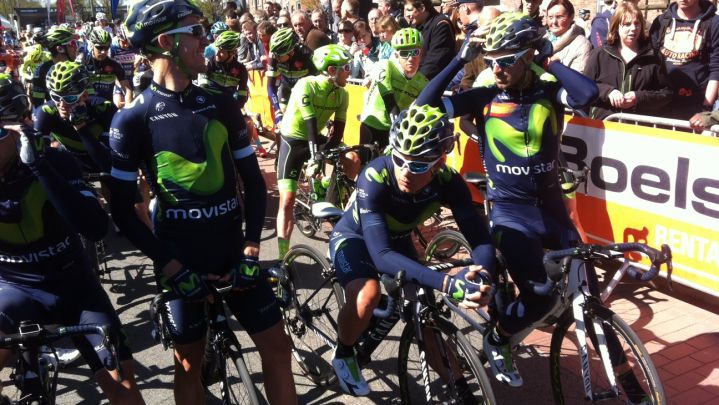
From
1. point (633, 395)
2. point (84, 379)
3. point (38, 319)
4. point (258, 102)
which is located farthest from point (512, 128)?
point (258, 102)

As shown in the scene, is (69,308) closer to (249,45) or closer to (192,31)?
(192,31)

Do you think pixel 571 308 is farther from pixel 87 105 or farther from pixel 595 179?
pixel 87 105

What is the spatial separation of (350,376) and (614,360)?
152cm

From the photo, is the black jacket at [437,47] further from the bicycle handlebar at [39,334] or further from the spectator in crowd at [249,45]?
the spectator in crowd at [249,45]

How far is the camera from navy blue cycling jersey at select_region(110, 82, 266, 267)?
3.16 meters

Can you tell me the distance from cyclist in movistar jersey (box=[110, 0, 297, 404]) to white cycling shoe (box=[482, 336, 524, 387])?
131cm

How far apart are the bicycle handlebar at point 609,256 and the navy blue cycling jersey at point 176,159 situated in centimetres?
180

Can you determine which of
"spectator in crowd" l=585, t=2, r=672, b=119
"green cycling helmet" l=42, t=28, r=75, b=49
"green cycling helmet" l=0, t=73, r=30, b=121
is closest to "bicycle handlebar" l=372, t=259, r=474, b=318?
"green cycling helmet" l=0, t=73, r=30, b=121

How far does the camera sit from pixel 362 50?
37.8ft

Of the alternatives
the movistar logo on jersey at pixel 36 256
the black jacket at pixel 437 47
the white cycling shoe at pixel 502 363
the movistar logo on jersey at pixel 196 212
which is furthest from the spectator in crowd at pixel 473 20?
the movistar logo on jersey at pixel 36 256

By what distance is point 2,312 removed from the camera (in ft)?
10.5

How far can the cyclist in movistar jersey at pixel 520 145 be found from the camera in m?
4.00

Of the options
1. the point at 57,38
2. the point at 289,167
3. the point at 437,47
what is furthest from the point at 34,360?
the point at 57,38

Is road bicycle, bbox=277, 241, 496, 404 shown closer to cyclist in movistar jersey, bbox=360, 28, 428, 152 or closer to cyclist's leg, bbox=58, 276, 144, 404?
cyclist's leg, bbox=58, 276, 144, 404
